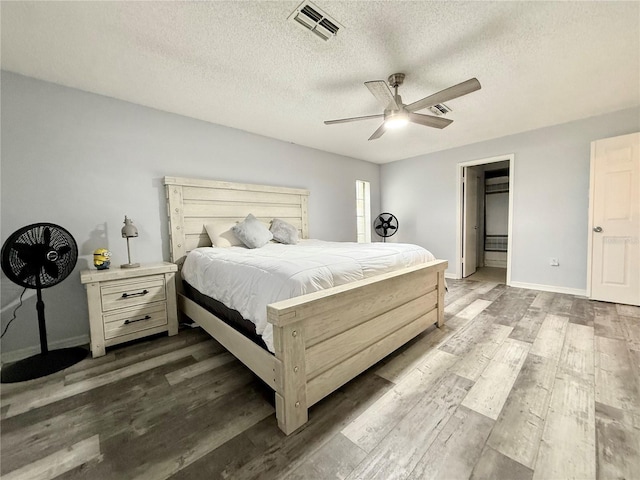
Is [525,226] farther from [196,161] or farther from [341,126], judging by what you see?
[196,161]

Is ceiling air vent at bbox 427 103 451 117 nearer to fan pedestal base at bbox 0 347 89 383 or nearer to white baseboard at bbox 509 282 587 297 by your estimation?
white baseboard at bbox 509 282 587 297

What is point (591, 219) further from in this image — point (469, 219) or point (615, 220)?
point (469, 219)

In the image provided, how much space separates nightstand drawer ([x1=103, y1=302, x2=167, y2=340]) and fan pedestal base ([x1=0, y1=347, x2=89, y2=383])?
0.91 feet

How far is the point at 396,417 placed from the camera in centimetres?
136

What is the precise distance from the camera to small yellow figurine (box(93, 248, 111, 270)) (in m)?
2.18

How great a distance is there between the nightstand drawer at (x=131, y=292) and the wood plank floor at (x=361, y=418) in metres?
0.41

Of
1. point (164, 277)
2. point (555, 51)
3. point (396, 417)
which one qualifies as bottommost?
point (396, 417)

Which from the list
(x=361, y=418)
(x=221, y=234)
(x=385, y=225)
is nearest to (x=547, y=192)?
(x=385, y=225)

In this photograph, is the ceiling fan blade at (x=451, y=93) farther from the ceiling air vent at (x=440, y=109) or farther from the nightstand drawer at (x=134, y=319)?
the nightstand drawer at (x=134, y=319)

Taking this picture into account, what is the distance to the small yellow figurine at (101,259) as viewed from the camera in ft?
7.16

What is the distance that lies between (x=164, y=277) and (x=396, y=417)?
A: 2.23 m

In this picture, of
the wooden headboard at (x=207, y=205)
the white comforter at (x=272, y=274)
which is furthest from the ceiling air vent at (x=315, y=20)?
the wooden headboard at (x=207, y=205)

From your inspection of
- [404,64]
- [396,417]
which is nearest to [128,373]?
[396,417]

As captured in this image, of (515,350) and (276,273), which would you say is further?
(515,350)
